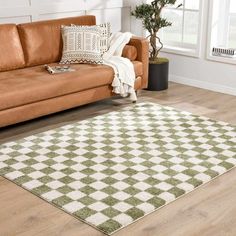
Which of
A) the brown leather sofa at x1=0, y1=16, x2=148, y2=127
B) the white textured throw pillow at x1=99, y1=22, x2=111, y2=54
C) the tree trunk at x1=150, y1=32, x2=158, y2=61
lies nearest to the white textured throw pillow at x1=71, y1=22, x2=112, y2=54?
the white textured throw pillow at x1=99, y1=22, x2=111, y2=54

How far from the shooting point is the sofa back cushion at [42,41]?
459cm

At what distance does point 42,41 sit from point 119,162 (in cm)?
186

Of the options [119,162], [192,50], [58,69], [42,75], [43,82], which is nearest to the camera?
[119,162]

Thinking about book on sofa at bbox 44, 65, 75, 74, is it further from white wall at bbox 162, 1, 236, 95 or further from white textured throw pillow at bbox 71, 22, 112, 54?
white wall at bbox 162, 1, 236, 95

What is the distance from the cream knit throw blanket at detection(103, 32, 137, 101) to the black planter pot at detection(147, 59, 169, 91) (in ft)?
1.64

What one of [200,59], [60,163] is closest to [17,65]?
[60,163]

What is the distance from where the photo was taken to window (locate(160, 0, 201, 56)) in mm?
5395

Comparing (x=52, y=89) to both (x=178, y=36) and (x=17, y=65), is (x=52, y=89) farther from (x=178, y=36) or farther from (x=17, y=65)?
(x=178, y=36)

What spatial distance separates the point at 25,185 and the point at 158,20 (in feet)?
9.06

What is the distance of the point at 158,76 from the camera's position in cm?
522

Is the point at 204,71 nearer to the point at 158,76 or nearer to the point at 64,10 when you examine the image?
the point at 158,76

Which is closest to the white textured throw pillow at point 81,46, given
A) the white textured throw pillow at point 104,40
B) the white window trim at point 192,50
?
the white textured throw pillow at point 104,40

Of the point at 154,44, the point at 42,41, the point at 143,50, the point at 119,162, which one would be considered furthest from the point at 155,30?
the point at 119,162

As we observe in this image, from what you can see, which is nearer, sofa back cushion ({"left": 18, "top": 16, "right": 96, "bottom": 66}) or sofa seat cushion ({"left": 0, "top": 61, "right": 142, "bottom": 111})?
sofa seat cushion ({"left": 0, "top": 61, "right": 142, "bottom": 111})
